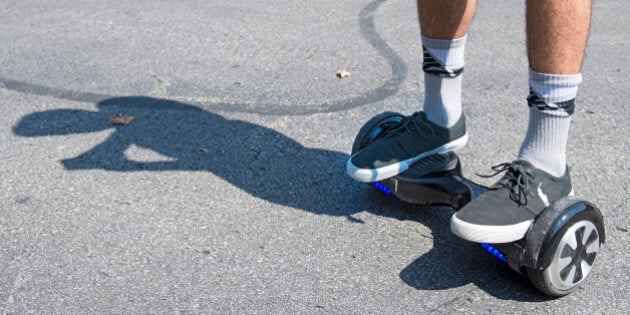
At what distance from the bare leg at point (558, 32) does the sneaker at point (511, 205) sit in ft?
A: 1.10

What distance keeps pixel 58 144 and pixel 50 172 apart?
27cm

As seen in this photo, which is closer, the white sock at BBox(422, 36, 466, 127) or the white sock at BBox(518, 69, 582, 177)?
the white sock at BBox(518, 69, 582, 177)

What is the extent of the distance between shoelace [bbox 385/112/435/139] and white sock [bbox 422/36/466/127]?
0.03 metres

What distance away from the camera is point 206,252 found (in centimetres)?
277

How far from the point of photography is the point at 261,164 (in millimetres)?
3375

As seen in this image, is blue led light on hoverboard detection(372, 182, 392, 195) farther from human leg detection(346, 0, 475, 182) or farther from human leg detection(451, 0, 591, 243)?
human leg detection(451, 0, 591, 243)

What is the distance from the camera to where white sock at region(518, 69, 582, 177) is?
2.50 metres

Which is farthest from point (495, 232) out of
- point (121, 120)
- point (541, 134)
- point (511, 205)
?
point (121, 120)

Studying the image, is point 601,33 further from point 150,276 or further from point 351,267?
point 150,276

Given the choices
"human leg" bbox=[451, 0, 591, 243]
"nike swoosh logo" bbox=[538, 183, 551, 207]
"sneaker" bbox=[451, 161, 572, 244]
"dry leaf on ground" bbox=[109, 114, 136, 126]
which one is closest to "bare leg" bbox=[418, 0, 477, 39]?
"human leg" bbox=[451, 0, 591, 243]

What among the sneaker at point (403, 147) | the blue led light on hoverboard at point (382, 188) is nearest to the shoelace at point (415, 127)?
the sneaker at point (403, 147)

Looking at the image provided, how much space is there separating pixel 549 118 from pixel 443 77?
0.50 m

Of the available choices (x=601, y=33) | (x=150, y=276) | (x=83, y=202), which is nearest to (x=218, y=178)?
(x=83, y=202)

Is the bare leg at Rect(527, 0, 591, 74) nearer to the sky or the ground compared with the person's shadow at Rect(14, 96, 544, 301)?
nearer to the sky
